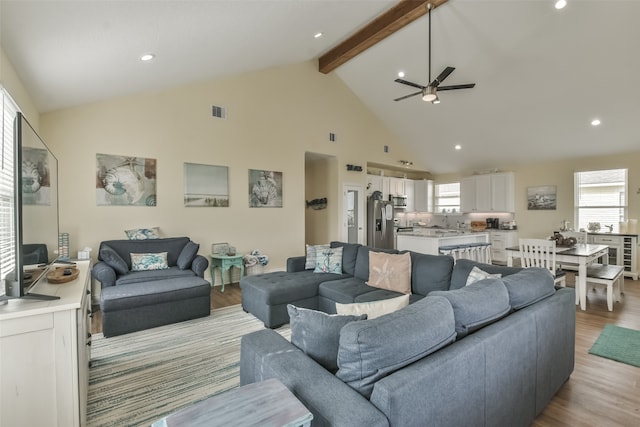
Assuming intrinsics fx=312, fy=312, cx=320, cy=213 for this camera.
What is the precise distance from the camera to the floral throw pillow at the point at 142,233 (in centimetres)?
454

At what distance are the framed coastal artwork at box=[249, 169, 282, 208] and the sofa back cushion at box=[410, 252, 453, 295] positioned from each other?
11.2 feet

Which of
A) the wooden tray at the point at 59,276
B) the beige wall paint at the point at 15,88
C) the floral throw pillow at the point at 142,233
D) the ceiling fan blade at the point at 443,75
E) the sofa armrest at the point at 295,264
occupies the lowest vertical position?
the sofa armrest at the point at 295,264

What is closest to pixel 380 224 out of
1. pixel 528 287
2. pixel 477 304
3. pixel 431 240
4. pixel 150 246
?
pixel 431 240

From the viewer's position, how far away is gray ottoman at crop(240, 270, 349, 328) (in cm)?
343

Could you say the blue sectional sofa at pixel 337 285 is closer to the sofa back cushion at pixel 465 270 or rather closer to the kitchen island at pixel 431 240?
the sofa back cushion at pixel 465 270

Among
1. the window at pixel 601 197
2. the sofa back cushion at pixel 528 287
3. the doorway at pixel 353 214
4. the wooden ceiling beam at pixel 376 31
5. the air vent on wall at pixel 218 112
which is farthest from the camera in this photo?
the doorway at pixel 353 214

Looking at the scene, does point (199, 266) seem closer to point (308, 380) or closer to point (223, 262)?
point (223, 262)

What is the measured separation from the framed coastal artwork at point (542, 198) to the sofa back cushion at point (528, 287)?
20.8 ft

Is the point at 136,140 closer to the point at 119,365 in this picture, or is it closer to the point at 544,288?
the point at 119,365

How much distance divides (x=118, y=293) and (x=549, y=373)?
3856 mm

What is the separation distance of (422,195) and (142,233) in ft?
24.9

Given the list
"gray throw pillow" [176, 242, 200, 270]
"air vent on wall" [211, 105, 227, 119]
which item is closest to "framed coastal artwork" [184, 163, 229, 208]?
"air vent on wall" [211, 105, 227, 119]

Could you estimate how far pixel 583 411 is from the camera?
82.9 inches

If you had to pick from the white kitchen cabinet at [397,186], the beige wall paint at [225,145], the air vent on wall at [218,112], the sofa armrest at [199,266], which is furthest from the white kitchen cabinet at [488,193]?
the sofa armrest at [199,266]
